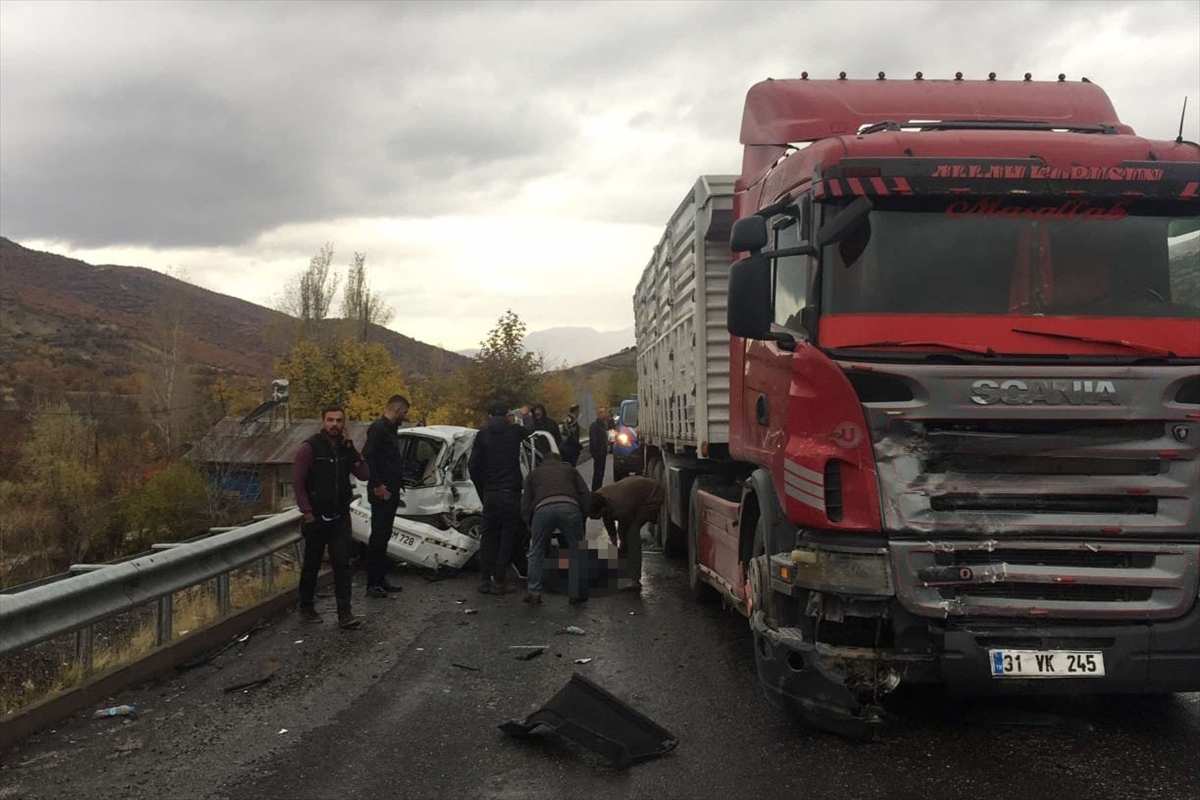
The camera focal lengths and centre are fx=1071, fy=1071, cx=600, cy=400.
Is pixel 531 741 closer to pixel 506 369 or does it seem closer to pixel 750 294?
pixel 750 294

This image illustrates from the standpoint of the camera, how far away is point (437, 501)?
41.6ft

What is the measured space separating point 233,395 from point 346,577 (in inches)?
2132

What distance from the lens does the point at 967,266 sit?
544 cm

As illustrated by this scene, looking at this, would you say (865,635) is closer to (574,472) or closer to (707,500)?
(707,500)

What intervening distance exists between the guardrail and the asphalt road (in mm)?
515

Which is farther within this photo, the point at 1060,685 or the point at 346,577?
the point at 346,577

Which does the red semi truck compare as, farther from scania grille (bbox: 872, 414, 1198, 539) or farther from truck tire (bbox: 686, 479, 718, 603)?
truck tire (bbox: 686, 479, 718, 603)

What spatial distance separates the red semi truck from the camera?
501 cm

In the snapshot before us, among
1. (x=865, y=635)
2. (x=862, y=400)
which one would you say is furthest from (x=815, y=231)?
(x=865, y=635)

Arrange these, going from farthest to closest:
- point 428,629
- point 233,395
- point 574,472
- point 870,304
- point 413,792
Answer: point 233,395 → point 574,472 → point 428,629 → point 870,304 → point 413,792

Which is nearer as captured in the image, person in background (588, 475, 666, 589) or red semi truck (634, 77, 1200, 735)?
red semi truck (634, 77, 1200, 735)

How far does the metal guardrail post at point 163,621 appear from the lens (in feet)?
24.2

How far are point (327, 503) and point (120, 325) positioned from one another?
119857 millimetres

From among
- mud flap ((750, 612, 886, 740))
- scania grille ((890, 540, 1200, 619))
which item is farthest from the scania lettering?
mud flap ((750, 612, 886, 740))
